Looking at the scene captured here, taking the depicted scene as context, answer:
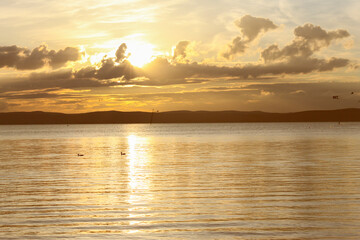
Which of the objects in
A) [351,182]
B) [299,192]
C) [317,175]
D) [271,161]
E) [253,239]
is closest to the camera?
[253,239]

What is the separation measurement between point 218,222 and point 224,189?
10.6 meters

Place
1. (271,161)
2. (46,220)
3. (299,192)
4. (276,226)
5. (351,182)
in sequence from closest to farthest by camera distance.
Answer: (276,226)
(46,220)
(299,192)
(351,182)
(271,161)

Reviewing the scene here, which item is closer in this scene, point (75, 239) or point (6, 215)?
point (75, 239)

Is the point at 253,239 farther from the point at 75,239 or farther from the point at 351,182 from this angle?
the point at 351,182

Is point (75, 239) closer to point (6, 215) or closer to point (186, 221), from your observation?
point (186, 221)

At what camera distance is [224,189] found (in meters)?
32.3

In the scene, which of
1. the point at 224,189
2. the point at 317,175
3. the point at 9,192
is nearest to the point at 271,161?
the point at 317,175

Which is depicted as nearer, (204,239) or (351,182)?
(204,239)

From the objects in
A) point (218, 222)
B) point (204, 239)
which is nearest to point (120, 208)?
point (218, 222)

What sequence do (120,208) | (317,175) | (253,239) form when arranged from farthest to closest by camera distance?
(317,175), (120,208), (253,239)

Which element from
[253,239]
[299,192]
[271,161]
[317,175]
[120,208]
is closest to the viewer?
[253,239]

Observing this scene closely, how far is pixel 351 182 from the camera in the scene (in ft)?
115

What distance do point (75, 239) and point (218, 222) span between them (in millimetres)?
6366

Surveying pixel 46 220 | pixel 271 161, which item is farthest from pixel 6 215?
pixel 271 161
